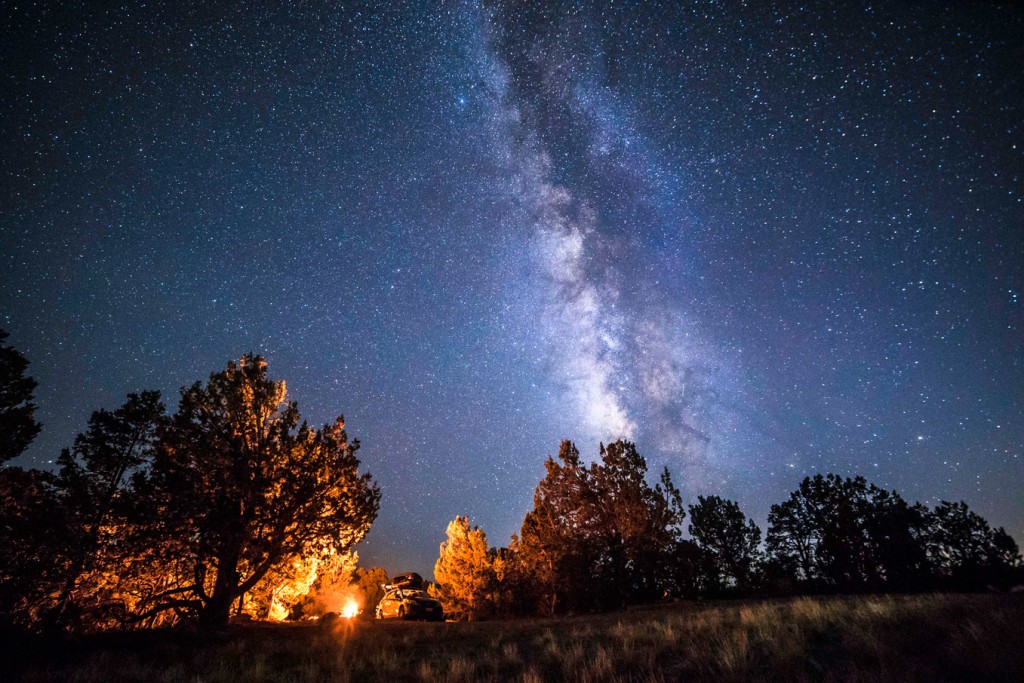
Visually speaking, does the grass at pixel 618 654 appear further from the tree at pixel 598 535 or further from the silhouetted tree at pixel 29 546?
the tree at pixel 598 535

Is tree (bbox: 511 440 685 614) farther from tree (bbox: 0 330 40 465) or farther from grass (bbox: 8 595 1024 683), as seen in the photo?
tree (bbox: 0 330 40 465)

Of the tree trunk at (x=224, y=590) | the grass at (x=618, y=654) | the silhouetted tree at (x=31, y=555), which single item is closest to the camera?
the grass at (x=618, y=654)

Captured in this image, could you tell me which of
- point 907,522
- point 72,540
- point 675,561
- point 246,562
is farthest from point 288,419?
point 907,522

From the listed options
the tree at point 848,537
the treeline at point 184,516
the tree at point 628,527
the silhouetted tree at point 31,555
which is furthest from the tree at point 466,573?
the tree at point 848,537

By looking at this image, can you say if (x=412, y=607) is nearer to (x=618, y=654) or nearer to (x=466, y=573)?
(x=466, y=573)

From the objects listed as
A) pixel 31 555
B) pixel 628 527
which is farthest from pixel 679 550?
pixel 31 555

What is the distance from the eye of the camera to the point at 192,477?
14.2 meters

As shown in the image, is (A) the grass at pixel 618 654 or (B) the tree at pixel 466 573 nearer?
(A) the grass at pixel 618 654

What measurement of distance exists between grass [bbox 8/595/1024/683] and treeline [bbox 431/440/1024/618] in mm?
15196

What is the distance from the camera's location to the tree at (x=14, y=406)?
20078 mm

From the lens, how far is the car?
22.5m

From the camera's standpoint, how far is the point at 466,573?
2838 centimetres

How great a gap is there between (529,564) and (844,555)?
38.7 meters

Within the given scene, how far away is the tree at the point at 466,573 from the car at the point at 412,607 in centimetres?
431
